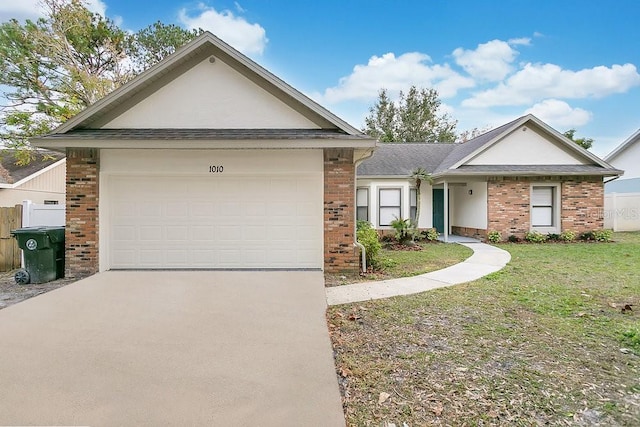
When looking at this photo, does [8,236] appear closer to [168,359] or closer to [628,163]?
[168,359]

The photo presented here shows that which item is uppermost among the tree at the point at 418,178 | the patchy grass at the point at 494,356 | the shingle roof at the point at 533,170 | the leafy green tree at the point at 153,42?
the leafy green tree at the point at 153,42

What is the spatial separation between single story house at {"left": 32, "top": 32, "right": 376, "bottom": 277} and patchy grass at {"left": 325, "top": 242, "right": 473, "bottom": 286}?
1.91 feet

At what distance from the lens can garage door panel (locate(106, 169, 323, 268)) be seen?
809 centimetres

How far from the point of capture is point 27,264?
7.27 meters

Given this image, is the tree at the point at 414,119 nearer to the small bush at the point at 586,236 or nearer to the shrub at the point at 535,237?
the small bush at the point at 586,236

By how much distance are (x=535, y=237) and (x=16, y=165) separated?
27.0 meters

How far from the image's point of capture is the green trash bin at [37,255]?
722 cm

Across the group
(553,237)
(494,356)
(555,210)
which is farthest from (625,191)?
(494,356)

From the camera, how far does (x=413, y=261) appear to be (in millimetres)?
9898

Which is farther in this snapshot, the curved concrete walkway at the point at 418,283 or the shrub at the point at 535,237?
the shrub at the point at 535,237

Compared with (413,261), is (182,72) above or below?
above

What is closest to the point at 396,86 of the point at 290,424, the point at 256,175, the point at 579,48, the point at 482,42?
the point at 482,42

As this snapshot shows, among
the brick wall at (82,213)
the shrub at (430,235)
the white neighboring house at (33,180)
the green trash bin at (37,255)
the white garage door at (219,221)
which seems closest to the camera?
the green trash bin at (37,255)

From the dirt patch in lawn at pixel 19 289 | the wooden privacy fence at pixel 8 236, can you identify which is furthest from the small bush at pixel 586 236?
the wooden privacy fence at pixel 8 236
